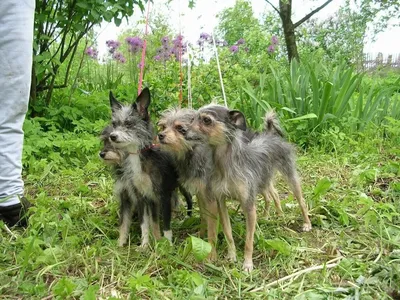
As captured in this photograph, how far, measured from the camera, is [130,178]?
326cm

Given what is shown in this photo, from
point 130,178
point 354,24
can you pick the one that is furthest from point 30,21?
point 354,24

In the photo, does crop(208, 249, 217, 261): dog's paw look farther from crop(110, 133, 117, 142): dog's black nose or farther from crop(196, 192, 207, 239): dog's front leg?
crop(110, 133, 117, 142): dog's black nose

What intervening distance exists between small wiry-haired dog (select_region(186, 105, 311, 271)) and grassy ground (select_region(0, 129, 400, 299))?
32 centimetres

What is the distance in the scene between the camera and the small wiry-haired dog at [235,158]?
2822 mm

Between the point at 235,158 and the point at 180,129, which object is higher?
the point at 180,129

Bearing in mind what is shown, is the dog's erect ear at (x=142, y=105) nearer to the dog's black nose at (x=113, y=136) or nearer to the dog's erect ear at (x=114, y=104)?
the dog's erect ear at (x=114, y=104)

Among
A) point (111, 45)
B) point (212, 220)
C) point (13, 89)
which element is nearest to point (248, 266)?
point (212, 220)

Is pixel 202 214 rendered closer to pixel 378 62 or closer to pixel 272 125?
pixel 272 125

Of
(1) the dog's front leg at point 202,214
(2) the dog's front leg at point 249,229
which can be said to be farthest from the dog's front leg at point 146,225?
(2) the dog's front leg at point 249,229

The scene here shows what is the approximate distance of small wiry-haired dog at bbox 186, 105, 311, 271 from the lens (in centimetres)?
282

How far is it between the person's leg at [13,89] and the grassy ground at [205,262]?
28 centimetres

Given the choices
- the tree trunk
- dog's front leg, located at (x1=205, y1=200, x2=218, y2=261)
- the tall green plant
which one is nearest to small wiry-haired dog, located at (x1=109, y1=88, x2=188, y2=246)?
dog's front leg, located at (x1=205, y1=200, x2=218, y2=261)

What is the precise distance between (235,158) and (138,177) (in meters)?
0.73

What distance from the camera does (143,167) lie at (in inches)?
127
